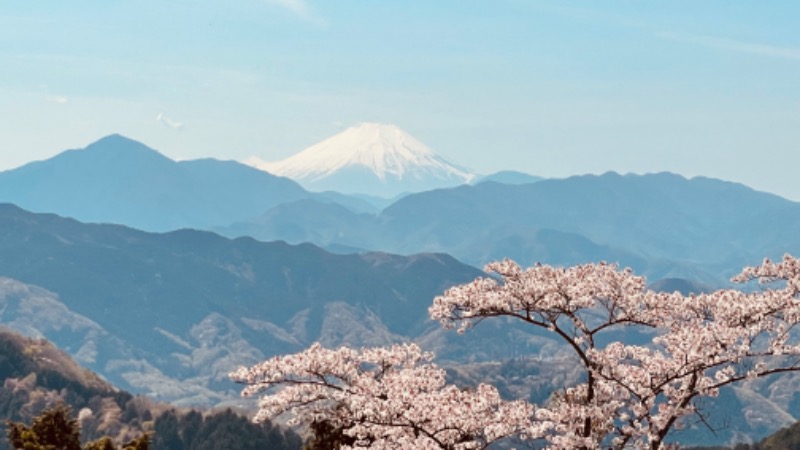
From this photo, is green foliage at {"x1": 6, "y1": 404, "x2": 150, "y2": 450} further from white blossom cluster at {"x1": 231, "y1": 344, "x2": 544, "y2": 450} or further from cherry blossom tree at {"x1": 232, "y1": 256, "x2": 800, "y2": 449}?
cherry blossom tree at {"x1": 232, "y1": 256, "x2": 800, "y2": 449}

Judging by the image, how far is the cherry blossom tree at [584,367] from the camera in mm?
25734

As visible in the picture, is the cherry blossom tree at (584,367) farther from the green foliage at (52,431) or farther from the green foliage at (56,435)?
the green foliage at (52,431)

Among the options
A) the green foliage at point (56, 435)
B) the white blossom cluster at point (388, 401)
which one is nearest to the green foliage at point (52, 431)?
the green foliage at point (56, 435)

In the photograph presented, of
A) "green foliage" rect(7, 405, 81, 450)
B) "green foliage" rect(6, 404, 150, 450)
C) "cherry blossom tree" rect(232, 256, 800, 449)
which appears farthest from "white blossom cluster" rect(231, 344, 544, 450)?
"green foliage" rect(7, 405, 81, 450)

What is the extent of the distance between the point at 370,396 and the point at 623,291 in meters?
7.95

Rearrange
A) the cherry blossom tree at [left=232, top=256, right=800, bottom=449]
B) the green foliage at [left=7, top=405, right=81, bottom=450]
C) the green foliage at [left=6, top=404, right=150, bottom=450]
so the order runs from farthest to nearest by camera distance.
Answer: the green foliage at [left=7, top=405, right=81, bottom=450], the green foliage at [left=6, top=404, right=150, bottom=450], the cherry blossom tree at [left=232, top=256, right=800, bottom=449]

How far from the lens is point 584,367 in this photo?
28.1m

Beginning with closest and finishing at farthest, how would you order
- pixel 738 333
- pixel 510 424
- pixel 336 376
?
pixel 738 333 → pixel 510 424 → pixel 336 376

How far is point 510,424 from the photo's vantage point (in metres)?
27.4

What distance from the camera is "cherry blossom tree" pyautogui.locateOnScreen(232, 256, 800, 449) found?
84.4ft

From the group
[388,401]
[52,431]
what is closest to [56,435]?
[52,431]

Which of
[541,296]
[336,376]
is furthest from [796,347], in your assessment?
[336,376]

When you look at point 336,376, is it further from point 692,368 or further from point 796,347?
point 796,347

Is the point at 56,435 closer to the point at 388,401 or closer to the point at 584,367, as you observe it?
the point at 388,401
